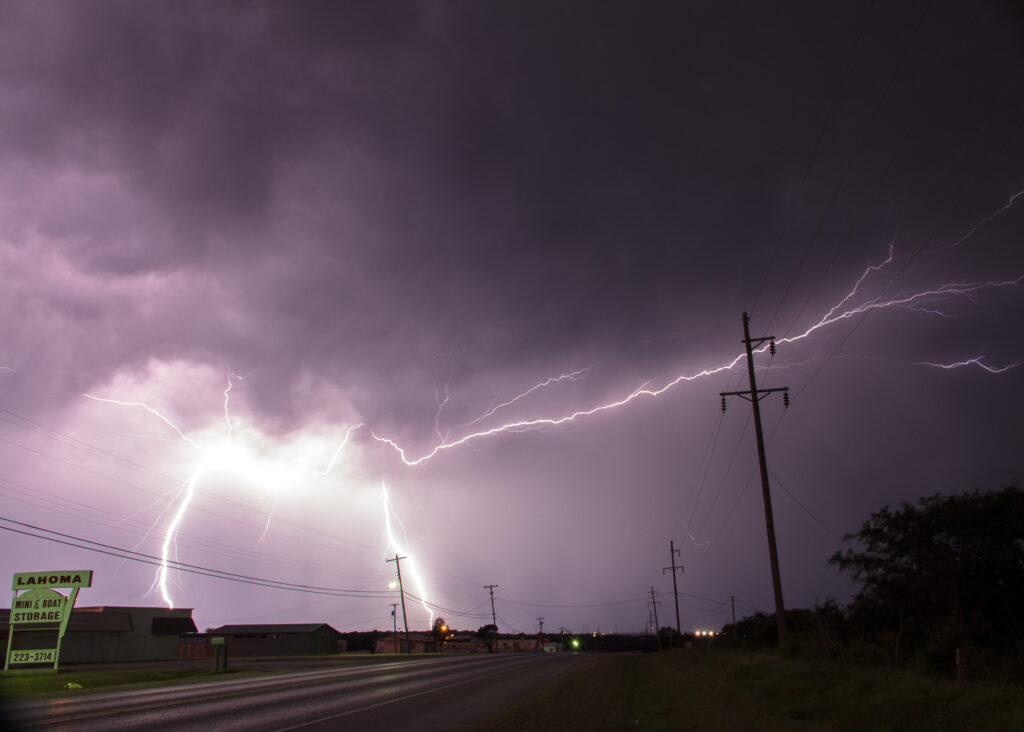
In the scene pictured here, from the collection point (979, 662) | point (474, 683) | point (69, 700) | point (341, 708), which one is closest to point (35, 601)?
point (69, 700)

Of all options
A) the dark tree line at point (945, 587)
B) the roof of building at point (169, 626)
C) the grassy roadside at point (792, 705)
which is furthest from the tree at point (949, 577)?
the roof of building at point (169, 626)

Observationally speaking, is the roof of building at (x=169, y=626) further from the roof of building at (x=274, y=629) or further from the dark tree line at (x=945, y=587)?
the dark tree line at (x=945, y=587)

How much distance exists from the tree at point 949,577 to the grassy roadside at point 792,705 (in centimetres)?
516

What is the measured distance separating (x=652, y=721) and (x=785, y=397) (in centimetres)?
1667

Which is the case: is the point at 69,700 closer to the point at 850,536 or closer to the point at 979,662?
the point at 979,662

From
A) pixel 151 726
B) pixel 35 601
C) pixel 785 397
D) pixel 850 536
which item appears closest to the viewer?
pixel 151 726

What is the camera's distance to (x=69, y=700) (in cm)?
1459

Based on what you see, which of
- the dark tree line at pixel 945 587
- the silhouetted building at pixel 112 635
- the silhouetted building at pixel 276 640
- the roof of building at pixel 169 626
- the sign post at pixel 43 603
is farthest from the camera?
the silhouetted building at pixel 276 640

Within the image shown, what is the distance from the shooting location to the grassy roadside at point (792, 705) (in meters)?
9.17

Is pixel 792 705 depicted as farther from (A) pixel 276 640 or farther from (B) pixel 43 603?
(A) pixel 276 640

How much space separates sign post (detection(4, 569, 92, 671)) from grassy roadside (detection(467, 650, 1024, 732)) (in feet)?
84.6

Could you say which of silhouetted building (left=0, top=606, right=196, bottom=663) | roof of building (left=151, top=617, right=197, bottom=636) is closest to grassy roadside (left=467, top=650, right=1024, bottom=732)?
silhouetted building (left=0, top=606, right=196, bottom=663)

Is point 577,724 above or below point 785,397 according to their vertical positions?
below

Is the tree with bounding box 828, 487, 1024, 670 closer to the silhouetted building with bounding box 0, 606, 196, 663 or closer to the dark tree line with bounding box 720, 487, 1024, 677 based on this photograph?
the dark tree line with bounding box 720, 487, 1024, 677
